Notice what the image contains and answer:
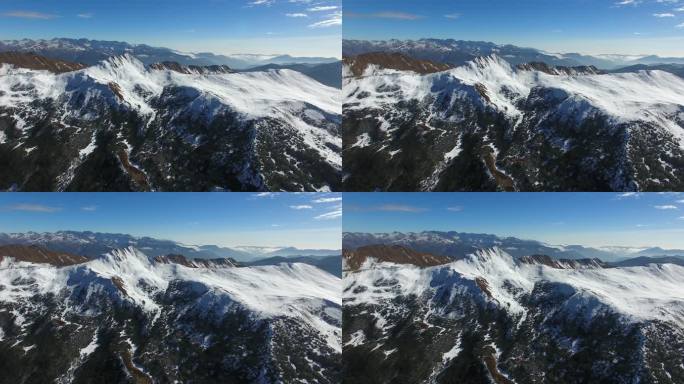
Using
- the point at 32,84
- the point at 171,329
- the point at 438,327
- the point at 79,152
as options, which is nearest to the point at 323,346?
the point at 438,327

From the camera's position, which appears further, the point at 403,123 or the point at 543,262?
the point at 403,123

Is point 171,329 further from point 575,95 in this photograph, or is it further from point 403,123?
point 575,95

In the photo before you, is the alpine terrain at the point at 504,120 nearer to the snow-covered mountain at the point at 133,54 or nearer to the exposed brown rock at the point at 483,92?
the exposed brown rock at the point at 483,92

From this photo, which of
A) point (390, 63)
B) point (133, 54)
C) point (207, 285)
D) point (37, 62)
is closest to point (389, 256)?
point (207, 285)

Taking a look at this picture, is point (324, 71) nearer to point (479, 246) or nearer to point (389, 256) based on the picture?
point (389, 256)

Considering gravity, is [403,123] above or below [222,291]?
above

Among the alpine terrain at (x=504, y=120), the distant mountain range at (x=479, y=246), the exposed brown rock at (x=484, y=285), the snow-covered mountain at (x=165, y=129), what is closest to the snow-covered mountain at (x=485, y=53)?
the alpine terrain at (x=504, y=120)
